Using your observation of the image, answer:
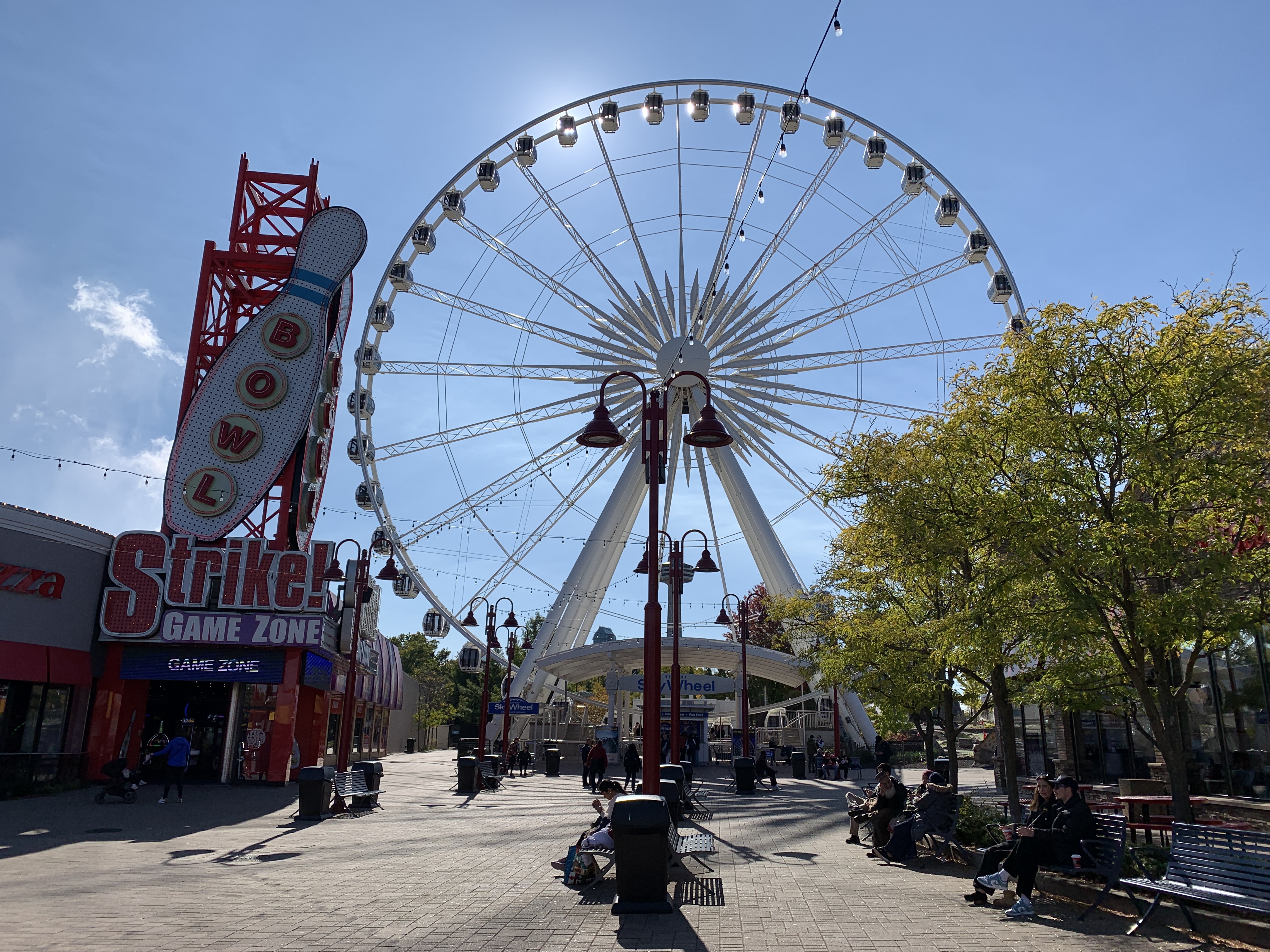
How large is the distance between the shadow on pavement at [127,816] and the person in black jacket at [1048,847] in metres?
10.3

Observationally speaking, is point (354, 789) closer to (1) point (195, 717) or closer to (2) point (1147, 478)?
(1) point (195, 717)

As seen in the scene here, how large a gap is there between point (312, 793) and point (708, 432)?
10848mm

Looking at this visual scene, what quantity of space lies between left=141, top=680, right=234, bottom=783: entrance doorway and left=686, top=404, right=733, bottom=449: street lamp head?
19072 millimetres

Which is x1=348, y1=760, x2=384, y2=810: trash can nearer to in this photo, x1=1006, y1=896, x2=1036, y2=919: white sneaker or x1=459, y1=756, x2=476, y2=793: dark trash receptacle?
x1=459, y1=756, x2=476, y2=793: dark trash receptacle

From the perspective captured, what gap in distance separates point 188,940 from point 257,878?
356 centimetres

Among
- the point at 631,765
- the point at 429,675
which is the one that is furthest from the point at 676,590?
the point at 429,675

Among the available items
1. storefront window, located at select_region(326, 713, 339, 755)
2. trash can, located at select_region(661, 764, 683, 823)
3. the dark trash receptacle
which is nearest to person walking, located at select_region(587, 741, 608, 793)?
the dark trash receptacle

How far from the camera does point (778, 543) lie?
31.8 m

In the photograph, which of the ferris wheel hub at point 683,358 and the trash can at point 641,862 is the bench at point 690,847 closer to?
the trash can at point 641,862

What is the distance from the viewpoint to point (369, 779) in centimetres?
2103

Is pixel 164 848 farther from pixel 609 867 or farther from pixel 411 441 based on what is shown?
pixel 411 441

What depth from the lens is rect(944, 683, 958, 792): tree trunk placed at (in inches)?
754

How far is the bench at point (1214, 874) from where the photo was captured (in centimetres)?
722

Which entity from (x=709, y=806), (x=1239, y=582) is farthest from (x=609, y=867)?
(x=709, y=806)
